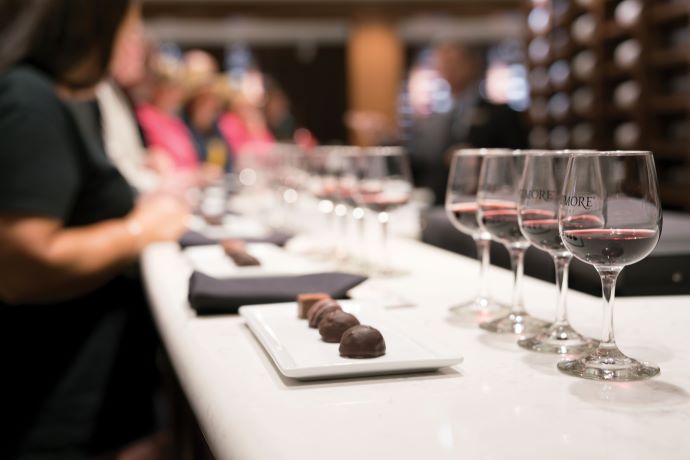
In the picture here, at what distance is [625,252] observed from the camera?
884 millimetres

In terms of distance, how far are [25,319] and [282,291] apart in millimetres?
767

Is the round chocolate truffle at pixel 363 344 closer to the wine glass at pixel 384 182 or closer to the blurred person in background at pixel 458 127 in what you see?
the wine glass at pixel 384 182

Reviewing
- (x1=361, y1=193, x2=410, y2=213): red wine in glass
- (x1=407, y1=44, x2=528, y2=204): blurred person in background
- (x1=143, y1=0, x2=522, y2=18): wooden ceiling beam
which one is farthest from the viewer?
(x1=143, y1=0, x2=522, y2=18): wooden ceiling beam

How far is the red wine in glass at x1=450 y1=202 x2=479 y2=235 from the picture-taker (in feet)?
4.16

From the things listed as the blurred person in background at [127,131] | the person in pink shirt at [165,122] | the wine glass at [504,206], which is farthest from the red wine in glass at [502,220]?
the person in pink shirt at [165,122]

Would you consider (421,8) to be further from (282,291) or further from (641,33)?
(282,291)

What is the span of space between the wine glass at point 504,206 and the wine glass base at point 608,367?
21cm

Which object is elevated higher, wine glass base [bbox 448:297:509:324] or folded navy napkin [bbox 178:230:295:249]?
folded navy napkin [bbox 178:230:295:249]

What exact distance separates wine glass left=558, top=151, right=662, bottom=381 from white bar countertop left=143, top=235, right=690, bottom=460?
7 cm

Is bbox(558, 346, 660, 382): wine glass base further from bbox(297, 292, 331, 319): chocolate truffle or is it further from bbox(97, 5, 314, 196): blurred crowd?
bbox(97, 5, 314, 196): blurred crowd

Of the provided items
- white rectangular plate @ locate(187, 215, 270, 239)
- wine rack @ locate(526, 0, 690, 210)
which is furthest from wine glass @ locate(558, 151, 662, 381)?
wine rack @ locate(526, 0, 690, 210)

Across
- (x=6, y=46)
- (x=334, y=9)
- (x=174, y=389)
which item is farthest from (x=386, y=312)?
(x=334, y=9)

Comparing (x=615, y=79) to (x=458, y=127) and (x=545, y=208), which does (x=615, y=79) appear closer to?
(x=458, y=127)

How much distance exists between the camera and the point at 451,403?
812mm
